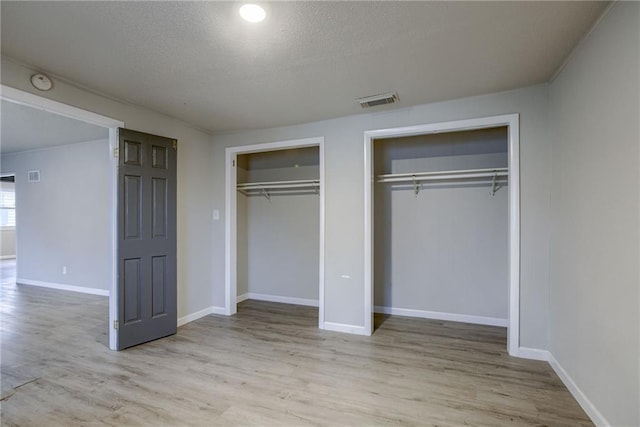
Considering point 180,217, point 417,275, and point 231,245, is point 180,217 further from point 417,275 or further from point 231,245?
point 417,275

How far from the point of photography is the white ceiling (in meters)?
1.80

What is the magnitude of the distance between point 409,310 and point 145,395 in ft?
10.1

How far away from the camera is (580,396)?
2.15 m

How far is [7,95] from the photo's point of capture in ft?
7.62

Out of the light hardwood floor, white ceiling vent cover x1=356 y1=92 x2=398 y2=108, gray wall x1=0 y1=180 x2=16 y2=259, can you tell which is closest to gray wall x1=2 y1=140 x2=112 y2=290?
the light hardwood floor

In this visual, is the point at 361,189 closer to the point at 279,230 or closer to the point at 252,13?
the point at 279,230

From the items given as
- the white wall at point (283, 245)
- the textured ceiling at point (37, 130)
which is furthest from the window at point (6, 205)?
the white wall at point (283, 245)

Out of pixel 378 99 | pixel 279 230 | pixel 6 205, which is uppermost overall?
pixel 378 99

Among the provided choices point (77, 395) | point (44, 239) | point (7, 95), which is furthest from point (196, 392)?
point (44, 239)

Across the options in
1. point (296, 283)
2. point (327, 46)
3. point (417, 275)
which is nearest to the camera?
point (327, 46)

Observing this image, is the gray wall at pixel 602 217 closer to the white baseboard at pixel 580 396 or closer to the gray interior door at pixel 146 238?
the white baseboard at pixel 580 396

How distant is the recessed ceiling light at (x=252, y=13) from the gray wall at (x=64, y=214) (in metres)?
4.30

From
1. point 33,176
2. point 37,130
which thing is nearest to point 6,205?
point 33,176

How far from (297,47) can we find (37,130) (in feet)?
14.8
